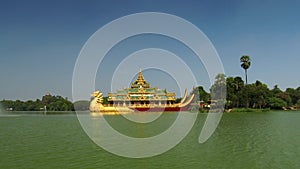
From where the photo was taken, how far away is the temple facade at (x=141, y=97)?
49438 mm

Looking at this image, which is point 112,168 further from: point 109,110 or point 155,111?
point 155,111

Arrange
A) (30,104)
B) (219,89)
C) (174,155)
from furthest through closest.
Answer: (30,104) < (219,89) < (174,155)

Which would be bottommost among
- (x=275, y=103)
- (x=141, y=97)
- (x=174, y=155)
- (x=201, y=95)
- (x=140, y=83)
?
(x=174, y=155)

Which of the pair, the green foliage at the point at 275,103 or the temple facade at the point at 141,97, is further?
the green foliage at the point at 275,103

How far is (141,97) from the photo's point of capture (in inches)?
1948

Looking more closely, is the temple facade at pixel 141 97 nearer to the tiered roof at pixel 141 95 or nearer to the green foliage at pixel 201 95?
the tiered roof at pixel 141 95

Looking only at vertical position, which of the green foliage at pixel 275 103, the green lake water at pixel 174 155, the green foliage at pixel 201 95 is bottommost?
the green lake water at pixel 174 155

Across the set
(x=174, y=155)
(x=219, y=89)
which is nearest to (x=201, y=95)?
(x=219, y=89)

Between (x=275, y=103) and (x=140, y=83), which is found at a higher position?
(x=140, y=83)

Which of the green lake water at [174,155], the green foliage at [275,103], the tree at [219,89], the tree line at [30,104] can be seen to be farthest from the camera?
the tree line at [30,104]

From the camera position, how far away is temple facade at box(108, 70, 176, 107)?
4944 centimetres

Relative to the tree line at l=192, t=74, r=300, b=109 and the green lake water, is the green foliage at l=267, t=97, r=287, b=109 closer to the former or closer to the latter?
the tree line at l=192, t=74, r=300, b=109

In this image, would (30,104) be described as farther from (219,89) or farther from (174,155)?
(174,155)

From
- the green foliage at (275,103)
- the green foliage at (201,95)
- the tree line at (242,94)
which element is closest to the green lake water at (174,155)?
the tree line at (242,94)
